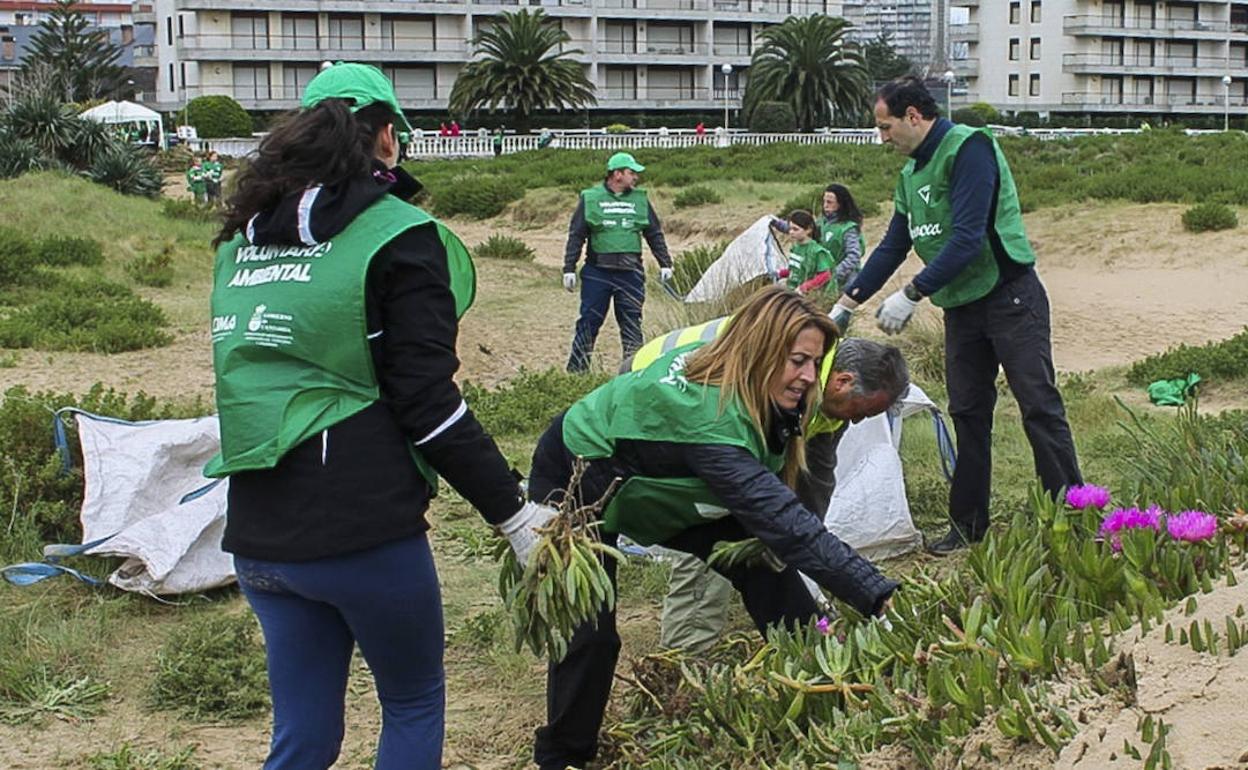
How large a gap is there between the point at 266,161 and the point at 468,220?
24.7m

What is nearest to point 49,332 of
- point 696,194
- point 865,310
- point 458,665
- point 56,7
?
point 865,310

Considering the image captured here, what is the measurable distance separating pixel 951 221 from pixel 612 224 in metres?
5.57

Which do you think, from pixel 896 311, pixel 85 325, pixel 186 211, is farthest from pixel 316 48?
pixel 896 311

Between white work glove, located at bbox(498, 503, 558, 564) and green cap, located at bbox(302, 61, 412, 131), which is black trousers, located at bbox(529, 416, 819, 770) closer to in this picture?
white work glove, located at bbox(498, 503, 558, 564)

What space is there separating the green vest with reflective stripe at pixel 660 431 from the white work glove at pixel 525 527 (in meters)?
0.44

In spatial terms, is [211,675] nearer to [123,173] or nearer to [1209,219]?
[1209,219]

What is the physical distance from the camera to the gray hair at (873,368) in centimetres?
385

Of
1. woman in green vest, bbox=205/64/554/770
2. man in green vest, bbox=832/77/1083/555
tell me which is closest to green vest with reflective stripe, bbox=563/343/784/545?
woman in green vest, bbox=205/64/554/770

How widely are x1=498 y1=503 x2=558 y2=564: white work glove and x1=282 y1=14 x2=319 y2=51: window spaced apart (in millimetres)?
66198

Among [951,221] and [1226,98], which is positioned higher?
[1226,98]

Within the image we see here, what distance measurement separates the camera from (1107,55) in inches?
3194

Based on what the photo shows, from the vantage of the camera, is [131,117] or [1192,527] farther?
[131,117]

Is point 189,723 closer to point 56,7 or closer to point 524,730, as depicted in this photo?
point 524,730

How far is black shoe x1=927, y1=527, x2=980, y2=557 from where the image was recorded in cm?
586
